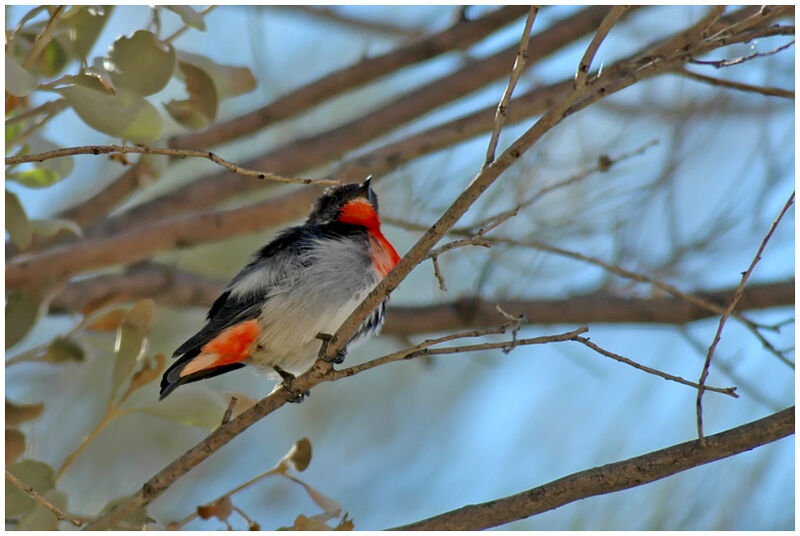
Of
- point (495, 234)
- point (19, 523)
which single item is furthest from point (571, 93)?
point (495, 234)

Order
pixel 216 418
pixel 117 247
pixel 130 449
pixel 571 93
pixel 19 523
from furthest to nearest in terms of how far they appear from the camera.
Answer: pixel 130 449 < pixel 117 247 < pixel 216 418 < pixel 19 523 < pixel 571 93

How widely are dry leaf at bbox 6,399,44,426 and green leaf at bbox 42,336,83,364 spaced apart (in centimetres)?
15

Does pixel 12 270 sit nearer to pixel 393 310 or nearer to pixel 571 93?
pixel 393 310

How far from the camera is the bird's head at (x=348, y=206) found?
3.87 meters

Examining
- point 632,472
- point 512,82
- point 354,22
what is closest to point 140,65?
point 512,82

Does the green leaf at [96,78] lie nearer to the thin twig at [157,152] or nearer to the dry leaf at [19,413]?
the thin twig at [157,152]

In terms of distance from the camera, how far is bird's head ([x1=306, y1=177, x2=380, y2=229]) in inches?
152

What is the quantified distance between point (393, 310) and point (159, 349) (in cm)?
152

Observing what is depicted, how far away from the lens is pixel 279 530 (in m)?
2.33

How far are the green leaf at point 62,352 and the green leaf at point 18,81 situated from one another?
37.8 inches

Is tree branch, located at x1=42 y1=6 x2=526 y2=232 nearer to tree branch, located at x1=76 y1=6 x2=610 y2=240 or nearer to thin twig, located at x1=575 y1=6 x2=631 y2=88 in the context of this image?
tree branch, located at x1=76 y1=6 x2=610 y2=240

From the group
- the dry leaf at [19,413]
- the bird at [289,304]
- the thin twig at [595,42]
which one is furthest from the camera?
the bird at [289,304]

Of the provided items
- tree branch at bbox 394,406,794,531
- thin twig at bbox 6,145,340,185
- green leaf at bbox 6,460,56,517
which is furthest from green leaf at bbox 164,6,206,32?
tree branch at bbox 394,406,794,531

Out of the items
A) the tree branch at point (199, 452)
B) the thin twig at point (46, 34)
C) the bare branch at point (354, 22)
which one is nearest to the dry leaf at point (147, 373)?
the tree branch at point (199, 452)
